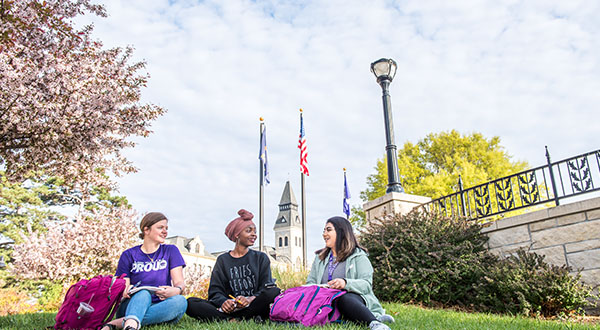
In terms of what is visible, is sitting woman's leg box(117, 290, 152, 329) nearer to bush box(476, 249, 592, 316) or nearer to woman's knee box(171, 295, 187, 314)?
woman's knee box(171, 295, 187, 314)

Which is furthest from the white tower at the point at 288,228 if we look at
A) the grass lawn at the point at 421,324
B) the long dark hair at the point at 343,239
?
the long dark hair at the point at 343,239

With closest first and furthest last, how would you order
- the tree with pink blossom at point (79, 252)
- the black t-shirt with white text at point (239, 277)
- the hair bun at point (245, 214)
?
the black t-shirt with white text at point (239, 277)
the hair bun at point (245, 214)
the tree with pink blossom at point (79, 252)

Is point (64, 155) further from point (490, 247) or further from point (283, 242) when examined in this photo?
point (283, 242)

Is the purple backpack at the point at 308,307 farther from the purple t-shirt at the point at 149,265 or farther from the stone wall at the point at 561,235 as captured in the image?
the stone wall at the point at 561,235

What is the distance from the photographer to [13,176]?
7137 mm

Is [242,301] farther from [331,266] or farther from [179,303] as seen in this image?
[331,266]

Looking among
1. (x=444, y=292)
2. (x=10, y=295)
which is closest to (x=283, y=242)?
(x=10, y=295)

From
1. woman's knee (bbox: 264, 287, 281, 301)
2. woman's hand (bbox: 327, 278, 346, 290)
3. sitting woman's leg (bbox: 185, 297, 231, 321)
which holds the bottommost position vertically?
sitting woman's leg (bbox: 185, 297, 231, 321)

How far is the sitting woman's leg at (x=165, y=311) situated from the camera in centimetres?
360

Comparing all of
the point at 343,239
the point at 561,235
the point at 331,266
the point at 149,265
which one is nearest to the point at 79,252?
the point at 149,265

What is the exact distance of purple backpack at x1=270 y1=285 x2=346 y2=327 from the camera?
3506 mm

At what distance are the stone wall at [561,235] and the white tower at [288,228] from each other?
265 ft

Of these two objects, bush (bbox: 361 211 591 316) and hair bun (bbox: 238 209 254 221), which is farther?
bush (bbox: 361 211 591 316)

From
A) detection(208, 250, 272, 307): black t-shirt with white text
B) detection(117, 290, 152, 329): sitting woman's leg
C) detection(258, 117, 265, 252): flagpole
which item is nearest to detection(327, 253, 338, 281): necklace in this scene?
detection(208, 250, 272, 307): black t-shirt with white text
